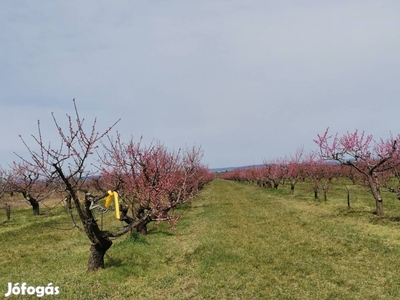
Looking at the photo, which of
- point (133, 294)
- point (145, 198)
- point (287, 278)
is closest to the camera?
point (133, 294)

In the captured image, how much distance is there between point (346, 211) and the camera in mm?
21828

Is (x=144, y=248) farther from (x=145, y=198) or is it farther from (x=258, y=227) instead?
(x=258, y=227)

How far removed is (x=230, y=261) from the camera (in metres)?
11.4

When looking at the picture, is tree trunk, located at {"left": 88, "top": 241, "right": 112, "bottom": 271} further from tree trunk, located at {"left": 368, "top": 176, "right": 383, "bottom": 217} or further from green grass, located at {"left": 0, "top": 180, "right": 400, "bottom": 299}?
tree trunk, located at {"left": 368, "top": 176, "right": 383, "bottom": 217}

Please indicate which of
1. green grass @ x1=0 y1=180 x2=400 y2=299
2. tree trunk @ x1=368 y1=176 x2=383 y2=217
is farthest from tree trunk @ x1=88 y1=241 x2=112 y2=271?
tree trunk @ x1=368 y1=176 x2=383 y2=217

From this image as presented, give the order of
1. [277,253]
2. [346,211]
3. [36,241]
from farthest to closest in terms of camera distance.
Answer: [346,211] → [36,241] → [277,253]

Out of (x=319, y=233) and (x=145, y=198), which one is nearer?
(x=145, y=198)

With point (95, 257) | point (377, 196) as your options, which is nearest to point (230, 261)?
Answer: point (95, 257)

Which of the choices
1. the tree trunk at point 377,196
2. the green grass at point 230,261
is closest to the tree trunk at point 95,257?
the green grass at point 230,261

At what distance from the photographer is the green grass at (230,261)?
8914 mm

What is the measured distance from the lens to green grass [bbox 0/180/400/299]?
29.2 feet

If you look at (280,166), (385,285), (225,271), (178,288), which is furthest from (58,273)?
(280,166)

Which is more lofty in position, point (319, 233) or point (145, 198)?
point (145, 198)

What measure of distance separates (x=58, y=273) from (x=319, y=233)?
38.8 ft
